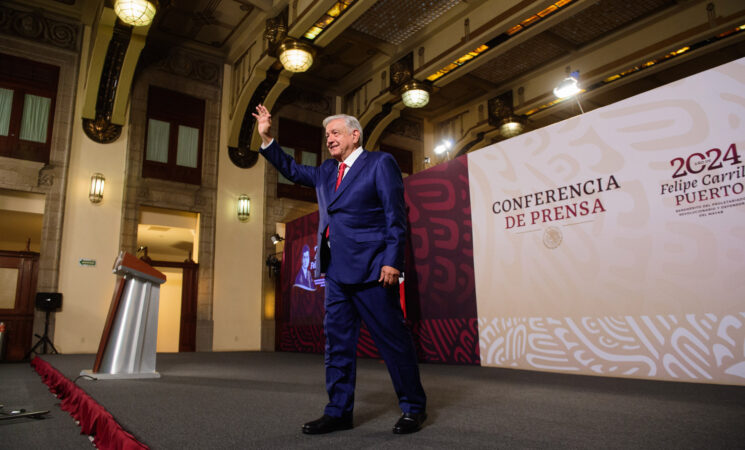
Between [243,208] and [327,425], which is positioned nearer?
[327,425]

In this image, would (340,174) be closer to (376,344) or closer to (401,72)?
(376,344)

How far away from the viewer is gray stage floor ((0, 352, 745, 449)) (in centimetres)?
153

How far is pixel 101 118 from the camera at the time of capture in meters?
7.59

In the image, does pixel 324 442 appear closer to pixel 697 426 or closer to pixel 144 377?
pixel 697 426

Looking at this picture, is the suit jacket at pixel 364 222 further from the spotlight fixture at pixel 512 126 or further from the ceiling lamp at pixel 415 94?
the spotlight fixture at pixel 512 126

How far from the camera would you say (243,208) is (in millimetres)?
8664

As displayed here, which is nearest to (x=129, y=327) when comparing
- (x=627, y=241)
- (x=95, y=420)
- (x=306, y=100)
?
(x=95, y=420)

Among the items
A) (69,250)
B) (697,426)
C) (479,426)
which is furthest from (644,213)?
(69,250)

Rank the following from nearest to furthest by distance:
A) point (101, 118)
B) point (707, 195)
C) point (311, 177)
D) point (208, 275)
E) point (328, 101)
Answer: point (311, 177)
point (707, 195)
point (101, 118)
point (208, 275)
point (328, 101)

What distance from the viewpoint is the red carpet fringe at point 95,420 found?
1429mm

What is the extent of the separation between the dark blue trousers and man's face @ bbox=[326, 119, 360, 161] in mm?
538

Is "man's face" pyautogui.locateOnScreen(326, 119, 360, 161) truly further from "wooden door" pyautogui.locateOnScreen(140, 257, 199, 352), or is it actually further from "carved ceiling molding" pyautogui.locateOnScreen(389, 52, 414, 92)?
"carved ceiling molding" pyautogui.locateOnScreen(389, 52, 414, 92)

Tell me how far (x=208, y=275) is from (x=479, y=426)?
7.21 m

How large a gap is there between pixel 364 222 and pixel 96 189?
701 cm
